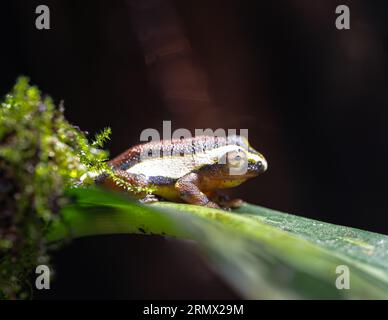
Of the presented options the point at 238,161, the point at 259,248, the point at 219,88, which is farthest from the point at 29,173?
the point at 219,88

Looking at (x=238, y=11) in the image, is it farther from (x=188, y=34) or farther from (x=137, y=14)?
(x=137, y=14)

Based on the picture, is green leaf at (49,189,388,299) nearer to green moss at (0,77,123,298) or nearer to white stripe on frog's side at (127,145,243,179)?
green moss at (0,77,123,298)

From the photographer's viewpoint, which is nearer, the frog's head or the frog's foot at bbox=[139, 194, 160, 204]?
the frog's foot at bbox=[139, 194, 160, 204]

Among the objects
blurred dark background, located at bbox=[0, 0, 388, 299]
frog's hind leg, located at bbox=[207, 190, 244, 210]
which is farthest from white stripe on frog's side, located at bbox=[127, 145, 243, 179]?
blurred dark background, located at bbox=[0, 0, 388, 299]

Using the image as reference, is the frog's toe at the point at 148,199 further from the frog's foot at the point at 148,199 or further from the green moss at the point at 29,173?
the green moss at the point at 29,173

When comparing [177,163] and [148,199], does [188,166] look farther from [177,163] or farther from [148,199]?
[148,199]

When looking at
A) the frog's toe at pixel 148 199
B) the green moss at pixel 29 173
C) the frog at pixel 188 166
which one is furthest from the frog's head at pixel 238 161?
the green moss at pixel 29 173
